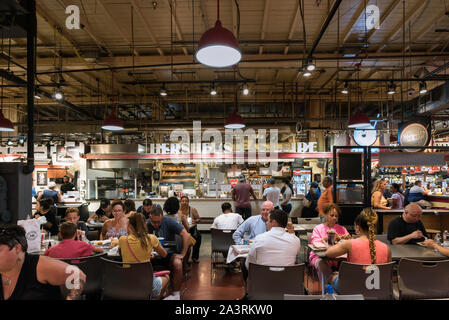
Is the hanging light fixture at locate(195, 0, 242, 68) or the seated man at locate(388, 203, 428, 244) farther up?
the hanging light fixture at locate(195, 0, 242, 68)

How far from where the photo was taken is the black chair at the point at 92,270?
10.5ft

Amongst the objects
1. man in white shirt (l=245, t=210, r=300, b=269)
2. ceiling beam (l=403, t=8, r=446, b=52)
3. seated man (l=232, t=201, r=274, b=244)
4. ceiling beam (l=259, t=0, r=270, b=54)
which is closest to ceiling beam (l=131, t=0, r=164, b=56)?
ceiling beam (l=259, t=0, r=270, b=54)

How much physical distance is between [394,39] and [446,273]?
6.43 meters

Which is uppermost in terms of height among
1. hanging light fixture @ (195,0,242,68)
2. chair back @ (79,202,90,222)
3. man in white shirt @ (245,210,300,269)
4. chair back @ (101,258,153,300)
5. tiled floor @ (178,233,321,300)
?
hanging light fixture @ (195,0,242,68)

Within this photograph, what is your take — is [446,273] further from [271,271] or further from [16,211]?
[16,211]

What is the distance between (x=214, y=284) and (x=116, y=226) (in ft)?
6.45

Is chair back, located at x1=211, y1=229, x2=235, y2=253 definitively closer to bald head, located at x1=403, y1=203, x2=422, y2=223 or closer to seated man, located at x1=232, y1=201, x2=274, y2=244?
seated man, located at x1=232, y1=201, x2=274, y2=244

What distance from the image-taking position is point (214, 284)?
17.3 ft

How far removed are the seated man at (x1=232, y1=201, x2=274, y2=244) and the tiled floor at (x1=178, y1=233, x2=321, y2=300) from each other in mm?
905

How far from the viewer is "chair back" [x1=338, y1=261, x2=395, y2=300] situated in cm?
289

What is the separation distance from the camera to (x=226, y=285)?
5223mm

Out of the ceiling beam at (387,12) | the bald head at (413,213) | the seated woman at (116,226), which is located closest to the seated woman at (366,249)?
the bald head at (413,213)

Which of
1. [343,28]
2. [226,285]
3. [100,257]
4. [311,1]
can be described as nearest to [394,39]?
[343,28]

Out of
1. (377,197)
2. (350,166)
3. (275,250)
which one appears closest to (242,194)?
(350,166)
